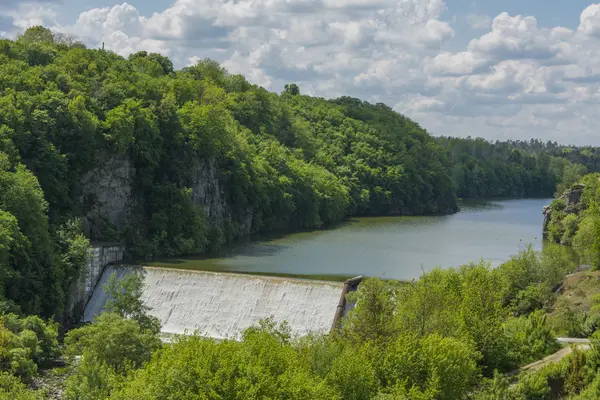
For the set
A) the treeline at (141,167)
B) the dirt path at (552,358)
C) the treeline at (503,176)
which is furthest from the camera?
the treeline at (503,176)

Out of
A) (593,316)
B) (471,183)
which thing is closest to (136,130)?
(593,316)

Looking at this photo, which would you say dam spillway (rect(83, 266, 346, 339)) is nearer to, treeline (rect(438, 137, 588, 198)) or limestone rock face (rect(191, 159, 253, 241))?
limestone rock face (rect(191, 159, 253, 241))

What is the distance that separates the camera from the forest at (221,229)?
89.3 ft

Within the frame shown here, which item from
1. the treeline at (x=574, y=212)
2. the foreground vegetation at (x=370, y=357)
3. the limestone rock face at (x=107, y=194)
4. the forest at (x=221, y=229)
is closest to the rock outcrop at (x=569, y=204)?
the treeline at (x=574, y=212)

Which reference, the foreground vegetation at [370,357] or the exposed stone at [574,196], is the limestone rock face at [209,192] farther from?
the exposed stone at [574,196]

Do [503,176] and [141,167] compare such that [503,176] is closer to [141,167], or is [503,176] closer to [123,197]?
[141,167]

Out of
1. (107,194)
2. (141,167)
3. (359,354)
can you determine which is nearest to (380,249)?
(141,167)

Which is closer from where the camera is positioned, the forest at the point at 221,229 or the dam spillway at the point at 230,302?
the forest at the point at 221,229

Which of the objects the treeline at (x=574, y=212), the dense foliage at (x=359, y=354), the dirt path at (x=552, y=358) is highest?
the treeline at (x=574, y=212)

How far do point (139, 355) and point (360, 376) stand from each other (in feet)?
40.4

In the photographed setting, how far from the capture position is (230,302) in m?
46.7

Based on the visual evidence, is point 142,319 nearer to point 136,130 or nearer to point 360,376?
point 360,376

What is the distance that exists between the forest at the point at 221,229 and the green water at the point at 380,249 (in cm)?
444

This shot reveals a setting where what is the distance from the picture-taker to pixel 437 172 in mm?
126375
